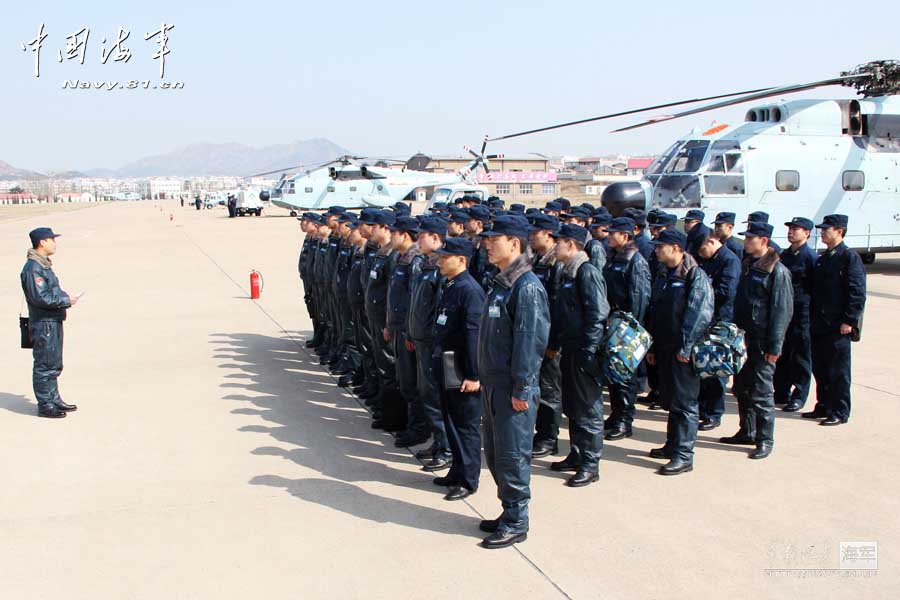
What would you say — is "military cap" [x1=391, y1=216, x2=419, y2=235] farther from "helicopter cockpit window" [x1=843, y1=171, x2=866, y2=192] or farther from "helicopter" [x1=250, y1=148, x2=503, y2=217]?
"helicopter" [x1=250, y1=148, x2=503, y2=217]

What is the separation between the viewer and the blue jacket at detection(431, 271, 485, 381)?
4840mm

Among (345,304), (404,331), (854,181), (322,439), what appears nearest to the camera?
(404,331)

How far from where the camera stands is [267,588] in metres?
3.85

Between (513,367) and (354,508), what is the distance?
5.04 ft

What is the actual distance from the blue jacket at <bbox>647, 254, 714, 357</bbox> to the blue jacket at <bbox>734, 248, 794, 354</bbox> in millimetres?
564

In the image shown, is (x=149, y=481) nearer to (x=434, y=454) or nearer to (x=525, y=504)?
(x=434, y=454)

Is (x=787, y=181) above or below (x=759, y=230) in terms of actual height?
above

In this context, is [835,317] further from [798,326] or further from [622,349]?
[622,349]

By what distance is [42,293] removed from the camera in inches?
253

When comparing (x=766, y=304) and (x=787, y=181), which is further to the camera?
(x=787, y=181)

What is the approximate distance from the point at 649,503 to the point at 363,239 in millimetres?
4054

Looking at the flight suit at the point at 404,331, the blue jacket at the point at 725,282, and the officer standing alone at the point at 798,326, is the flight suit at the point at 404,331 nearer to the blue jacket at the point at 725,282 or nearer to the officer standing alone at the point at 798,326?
the blue jacket at the point at 725,282

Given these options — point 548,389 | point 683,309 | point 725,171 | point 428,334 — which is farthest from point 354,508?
point 725,171

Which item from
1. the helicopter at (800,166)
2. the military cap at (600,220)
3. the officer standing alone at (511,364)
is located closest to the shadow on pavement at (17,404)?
the officer standing alone at (511,364)
